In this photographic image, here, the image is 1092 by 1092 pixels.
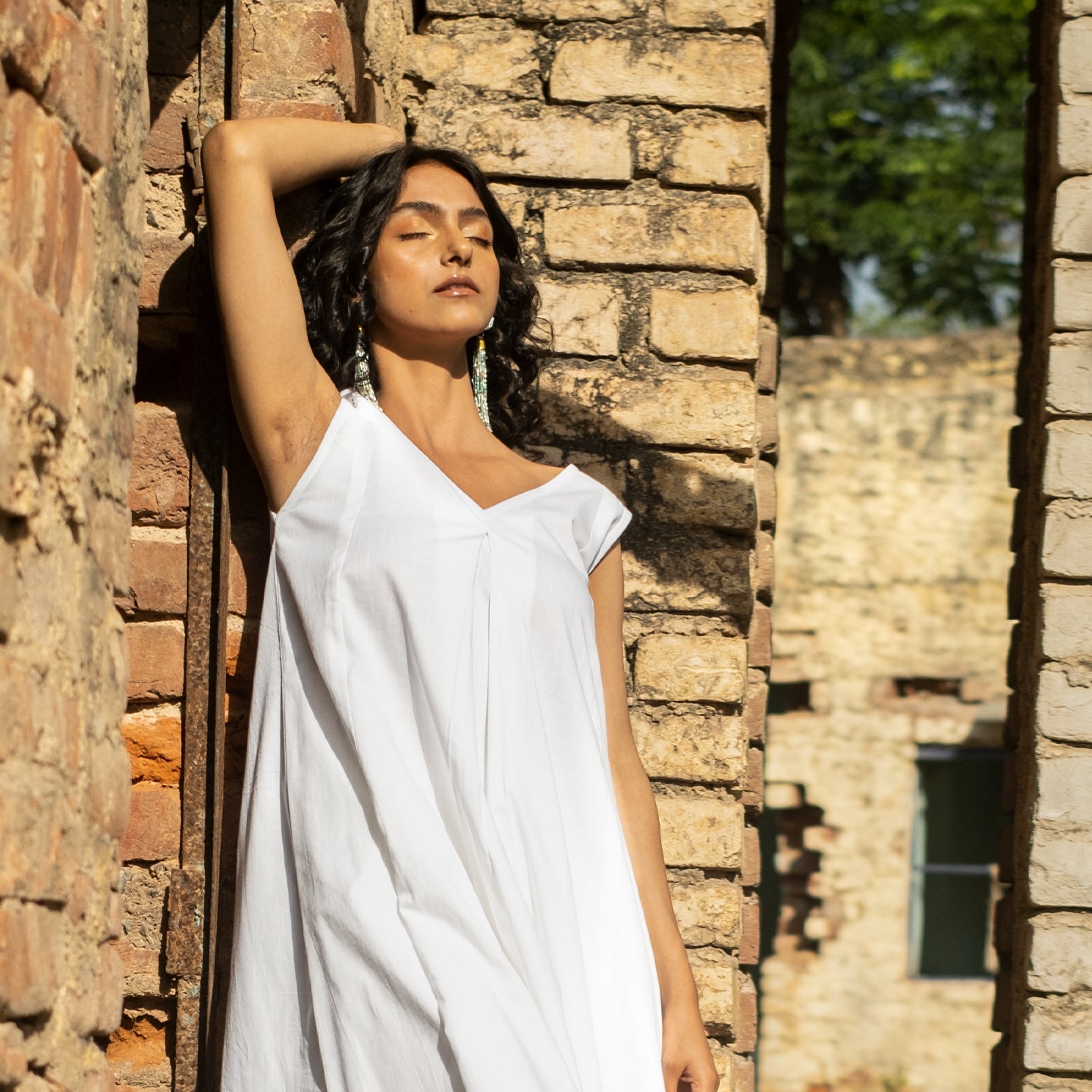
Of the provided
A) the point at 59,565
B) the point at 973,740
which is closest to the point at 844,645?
the point at 973,740

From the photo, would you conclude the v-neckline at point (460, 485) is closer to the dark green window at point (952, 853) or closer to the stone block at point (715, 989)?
the stone block at point (715, 989)

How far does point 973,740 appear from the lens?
9766 mm

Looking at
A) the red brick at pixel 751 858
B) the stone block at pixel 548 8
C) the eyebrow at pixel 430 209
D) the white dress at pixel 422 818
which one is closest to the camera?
the white dress at pixel 422 818

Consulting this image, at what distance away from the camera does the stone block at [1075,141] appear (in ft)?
11.0

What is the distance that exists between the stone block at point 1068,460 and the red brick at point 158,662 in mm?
1989

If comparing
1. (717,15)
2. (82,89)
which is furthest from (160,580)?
(717,15)

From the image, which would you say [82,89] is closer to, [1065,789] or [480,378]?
[480,378]

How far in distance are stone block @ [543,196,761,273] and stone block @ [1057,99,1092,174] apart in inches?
33.9

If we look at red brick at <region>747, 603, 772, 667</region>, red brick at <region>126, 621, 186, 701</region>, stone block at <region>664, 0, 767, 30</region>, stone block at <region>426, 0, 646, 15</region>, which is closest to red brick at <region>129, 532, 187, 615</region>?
red brick at <region>126, 621, 186, 701</region>

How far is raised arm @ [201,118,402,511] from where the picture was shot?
6.80ft

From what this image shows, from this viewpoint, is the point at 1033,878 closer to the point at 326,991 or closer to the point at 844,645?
the point at 326,991

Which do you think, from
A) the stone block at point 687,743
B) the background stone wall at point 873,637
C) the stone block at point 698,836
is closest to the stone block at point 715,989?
the stone block at point 698,836

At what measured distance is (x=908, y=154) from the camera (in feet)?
46.4

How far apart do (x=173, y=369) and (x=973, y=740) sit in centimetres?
823
